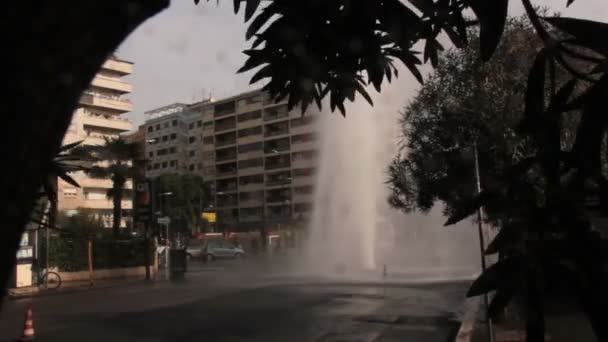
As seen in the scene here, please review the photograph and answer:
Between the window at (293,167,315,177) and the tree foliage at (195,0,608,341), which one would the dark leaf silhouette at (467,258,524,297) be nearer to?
the tree foliage at (195,0,608,341)

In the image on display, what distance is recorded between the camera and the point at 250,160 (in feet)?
291

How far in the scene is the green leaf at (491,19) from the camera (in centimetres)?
206

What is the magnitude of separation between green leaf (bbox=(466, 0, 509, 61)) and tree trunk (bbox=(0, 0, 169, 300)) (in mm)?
1354

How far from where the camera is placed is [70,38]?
1.14 m

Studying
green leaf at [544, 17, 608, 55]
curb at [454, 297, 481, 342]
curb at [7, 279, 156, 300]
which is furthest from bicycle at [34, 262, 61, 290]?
green leaf at [544, 17, 608, 55]

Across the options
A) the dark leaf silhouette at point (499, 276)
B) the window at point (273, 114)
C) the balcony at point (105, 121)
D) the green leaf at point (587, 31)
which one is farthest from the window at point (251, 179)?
the green leaf at point (587, 31)

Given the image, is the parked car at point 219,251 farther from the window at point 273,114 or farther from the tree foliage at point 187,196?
the window at point 273,114

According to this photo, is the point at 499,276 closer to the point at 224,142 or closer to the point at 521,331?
the point at 521,331

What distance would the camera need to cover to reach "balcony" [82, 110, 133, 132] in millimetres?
69812

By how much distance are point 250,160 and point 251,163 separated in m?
0.46

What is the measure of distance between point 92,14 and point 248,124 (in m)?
87.3

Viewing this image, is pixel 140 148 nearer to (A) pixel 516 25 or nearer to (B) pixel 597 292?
(A) pixel 516 25

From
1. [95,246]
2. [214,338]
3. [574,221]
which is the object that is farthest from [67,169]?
[95,246]

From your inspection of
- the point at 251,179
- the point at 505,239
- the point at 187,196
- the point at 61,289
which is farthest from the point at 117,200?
the point at 251,179
